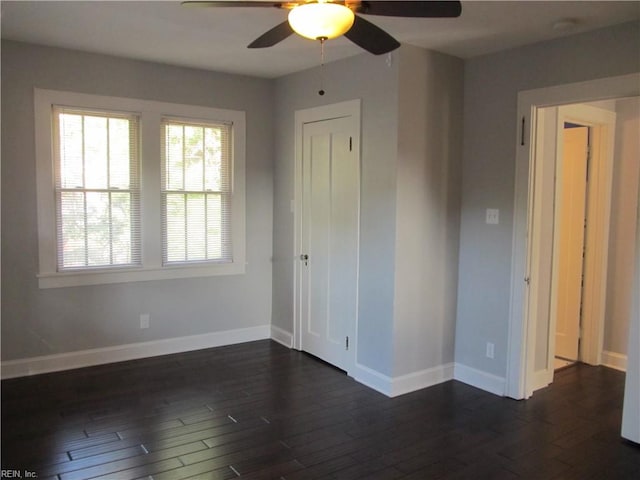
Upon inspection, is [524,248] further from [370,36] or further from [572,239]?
[370,36]

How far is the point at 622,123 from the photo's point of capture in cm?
446

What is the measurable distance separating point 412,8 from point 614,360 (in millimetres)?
3895

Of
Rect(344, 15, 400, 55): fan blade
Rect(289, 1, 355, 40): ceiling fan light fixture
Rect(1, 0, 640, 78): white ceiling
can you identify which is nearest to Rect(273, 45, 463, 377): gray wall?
Rect(1, 0, 640, 78): white ceiling

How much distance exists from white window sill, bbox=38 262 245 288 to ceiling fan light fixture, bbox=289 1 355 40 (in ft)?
10.0

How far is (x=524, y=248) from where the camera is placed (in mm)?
3666

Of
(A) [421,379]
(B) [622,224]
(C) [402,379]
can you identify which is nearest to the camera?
(C) [402,379]

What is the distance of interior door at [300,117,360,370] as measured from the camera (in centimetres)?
413

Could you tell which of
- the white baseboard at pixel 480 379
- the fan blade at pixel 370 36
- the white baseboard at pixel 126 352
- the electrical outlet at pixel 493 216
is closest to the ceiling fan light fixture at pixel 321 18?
the fan blade at pixel 370 36

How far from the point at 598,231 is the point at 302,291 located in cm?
271

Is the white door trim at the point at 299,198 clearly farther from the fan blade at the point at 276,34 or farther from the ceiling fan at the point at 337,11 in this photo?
the ceiling fan at the point at 337,11

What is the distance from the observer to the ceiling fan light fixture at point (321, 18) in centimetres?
193

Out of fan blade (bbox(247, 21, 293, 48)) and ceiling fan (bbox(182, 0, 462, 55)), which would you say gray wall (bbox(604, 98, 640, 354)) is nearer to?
ceiling fan (bbox(182, 0, 462, 55))

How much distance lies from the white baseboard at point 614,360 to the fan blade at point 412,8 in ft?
12.3

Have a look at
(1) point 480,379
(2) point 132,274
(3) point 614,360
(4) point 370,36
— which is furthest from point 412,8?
(3) point 614,360
